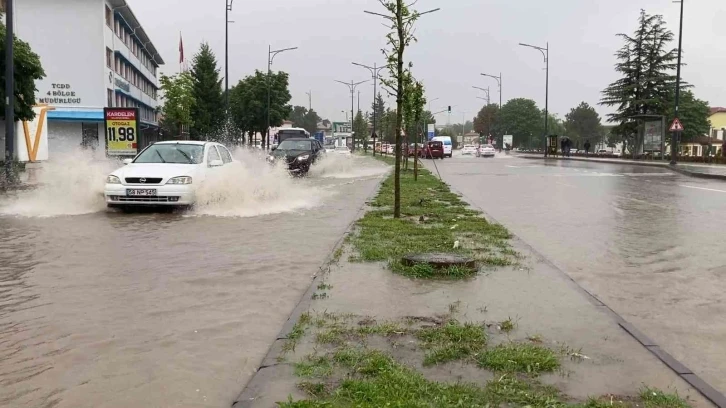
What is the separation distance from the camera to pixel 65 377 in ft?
13.3

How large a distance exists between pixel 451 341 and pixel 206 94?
215ft

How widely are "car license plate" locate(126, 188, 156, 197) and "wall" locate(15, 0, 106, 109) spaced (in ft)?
121

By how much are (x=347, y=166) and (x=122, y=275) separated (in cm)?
2598

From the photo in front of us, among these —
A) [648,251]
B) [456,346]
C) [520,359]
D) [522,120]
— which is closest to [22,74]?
[648,251]

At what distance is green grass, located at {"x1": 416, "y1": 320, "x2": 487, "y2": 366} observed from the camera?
4.33 metres

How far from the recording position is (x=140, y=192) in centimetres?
1251

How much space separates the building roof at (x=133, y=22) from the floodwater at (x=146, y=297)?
1606 inches

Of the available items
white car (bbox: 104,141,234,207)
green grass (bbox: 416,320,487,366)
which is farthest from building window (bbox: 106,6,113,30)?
green grass (bbox: 416,320,487,366)

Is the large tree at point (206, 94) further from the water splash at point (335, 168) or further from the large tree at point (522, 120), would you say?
the large tree at point (522, 120)

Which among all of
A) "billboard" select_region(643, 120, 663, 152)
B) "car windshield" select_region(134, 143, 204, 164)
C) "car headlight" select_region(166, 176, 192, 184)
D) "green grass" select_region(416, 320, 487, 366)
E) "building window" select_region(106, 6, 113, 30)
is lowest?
"green grass" select_region(416, 320, 487, 366)

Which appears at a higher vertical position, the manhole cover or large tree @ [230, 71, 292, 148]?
large tree @ [230, 71, 292, 148]

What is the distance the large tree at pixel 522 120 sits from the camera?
13275 centimetres

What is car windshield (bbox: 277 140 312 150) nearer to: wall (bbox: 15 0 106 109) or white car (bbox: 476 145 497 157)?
wall (bbox: 15 0 106 109)

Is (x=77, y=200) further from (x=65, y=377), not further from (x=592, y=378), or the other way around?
(x=592, y=378)
